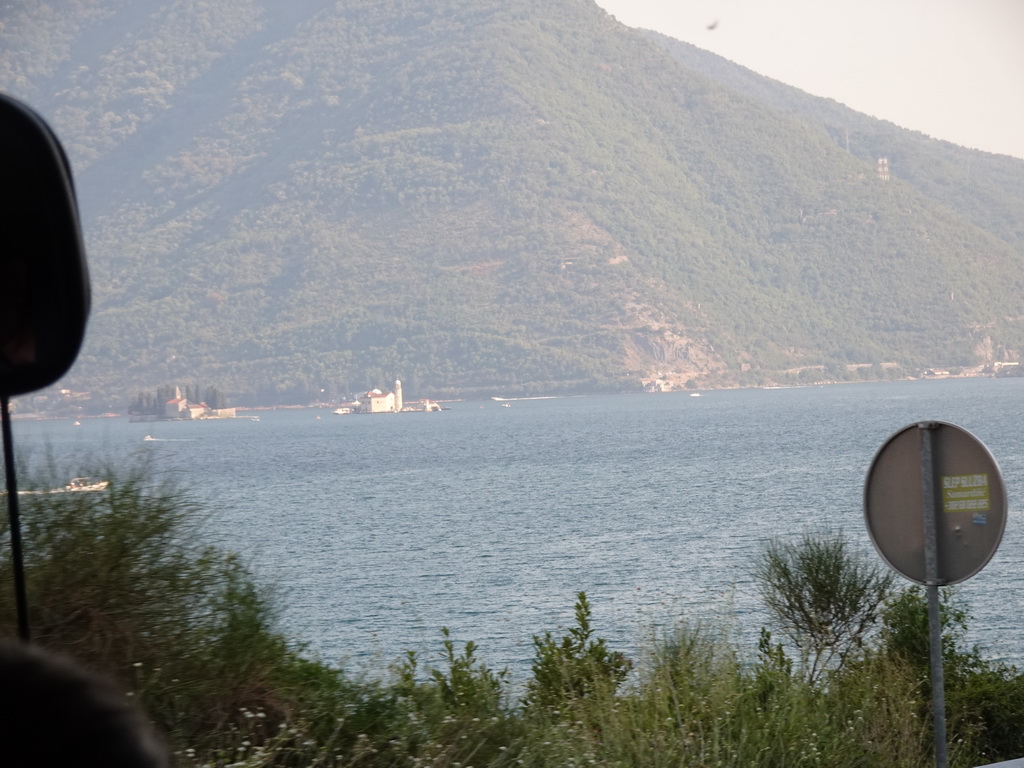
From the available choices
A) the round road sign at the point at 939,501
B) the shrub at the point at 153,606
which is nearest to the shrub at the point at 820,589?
the round road sign at the point at 939,501

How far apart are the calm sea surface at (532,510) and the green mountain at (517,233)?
1176 cm

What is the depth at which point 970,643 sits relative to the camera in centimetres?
2669

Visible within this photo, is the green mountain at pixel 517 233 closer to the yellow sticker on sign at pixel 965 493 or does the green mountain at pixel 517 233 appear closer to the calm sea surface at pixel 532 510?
the calm sea surface at pixel 532 510

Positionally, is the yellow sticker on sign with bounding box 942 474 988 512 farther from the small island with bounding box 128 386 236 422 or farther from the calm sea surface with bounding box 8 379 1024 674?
the small island with bounding box 128 386 236 422

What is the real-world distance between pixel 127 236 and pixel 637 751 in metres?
160

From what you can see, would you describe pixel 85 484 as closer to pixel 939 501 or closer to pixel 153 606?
pixel 153 606

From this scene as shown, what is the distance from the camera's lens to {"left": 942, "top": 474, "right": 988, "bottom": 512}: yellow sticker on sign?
15.8ft

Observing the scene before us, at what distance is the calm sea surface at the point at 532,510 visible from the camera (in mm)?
29719

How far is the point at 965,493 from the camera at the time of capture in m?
4.87

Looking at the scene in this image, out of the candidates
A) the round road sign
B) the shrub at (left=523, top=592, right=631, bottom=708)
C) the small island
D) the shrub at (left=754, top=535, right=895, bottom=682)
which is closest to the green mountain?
the small island

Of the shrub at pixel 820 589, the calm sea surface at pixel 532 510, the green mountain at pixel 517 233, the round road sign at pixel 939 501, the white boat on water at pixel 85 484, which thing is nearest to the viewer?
the round road sign at pixel 939 501

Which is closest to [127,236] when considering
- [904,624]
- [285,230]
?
[285,230]

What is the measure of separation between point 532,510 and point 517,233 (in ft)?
318

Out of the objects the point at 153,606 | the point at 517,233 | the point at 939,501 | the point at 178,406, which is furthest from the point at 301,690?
the point at 517,233
